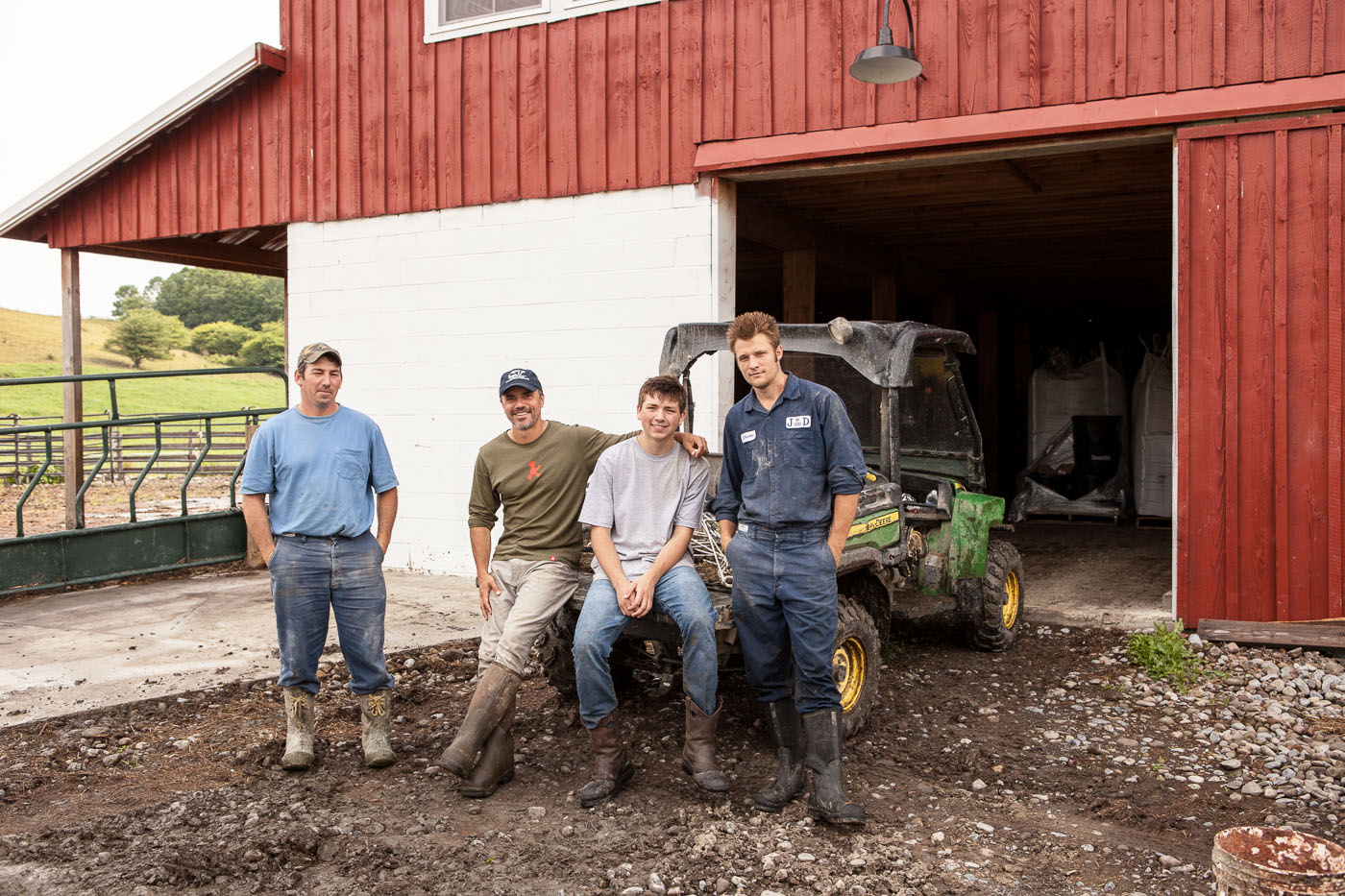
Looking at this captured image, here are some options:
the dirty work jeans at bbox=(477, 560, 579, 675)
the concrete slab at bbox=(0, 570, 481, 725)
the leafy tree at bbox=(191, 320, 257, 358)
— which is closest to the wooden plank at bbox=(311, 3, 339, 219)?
the concrete slab at bbox=(0, 570, 481, 725)

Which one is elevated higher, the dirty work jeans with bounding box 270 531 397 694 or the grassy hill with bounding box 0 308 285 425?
the grassy hill with bounding box 0 308 285 425

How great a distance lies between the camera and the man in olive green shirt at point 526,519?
455 cm

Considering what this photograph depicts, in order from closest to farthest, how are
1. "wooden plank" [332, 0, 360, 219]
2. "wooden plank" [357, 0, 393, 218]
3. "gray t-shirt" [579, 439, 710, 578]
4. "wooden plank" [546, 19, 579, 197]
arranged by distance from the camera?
"gray t-shirt" [579, 439, 710, 578] < "wooden plank" [546, 19, 579, 197] < "wooden plank" [357, 0, 393, 218] < "wooden plank" [332, 0, 360, 219]

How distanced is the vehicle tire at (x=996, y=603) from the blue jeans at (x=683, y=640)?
9.64 feet

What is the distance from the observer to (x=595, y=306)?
29.5ft

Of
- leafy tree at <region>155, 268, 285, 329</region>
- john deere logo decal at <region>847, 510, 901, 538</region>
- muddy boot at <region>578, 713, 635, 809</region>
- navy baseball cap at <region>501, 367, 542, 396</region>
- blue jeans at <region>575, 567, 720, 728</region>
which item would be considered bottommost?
muddy boot at <region>578, 713, 635, 809</region>

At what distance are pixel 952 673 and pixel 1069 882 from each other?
2.83m

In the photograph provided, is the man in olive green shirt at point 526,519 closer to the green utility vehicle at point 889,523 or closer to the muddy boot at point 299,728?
the green utility vehicle at point 889,523

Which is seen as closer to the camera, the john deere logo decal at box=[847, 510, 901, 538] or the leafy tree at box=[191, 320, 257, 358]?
the john deere logo decal at box=[847, 510, 901, 538]

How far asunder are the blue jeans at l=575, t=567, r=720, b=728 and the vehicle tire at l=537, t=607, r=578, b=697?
434mm

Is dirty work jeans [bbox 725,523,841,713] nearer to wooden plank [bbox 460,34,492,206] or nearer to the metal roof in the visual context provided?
wooden plank [bbox 460,34,492,206]

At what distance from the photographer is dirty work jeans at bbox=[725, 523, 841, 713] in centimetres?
413

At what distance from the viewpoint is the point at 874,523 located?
5.15 metres

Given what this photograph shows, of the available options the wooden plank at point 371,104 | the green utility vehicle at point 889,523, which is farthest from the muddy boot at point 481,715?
the wooden plank at point 371,104
